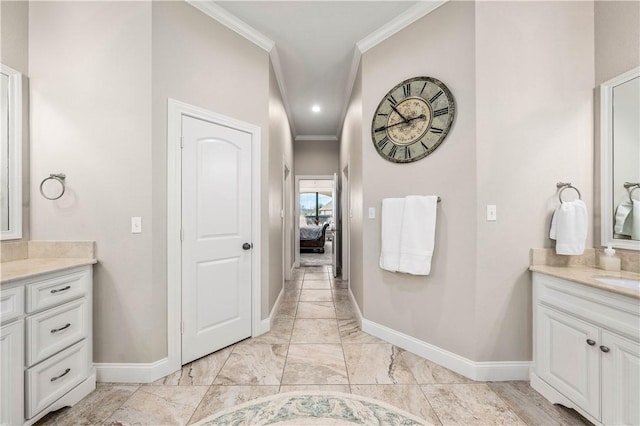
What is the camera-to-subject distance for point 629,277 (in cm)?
161

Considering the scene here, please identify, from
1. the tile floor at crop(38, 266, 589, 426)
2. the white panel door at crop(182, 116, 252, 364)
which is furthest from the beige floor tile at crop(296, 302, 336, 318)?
the white panel door at crop(182, 116, 252, 364)

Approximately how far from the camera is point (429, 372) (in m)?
2.01

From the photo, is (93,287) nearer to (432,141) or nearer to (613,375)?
(432,141)

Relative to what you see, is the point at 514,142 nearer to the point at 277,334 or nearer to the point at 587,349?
the point at 587,349

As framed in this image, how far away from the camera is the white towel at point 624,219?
1765 millimetres

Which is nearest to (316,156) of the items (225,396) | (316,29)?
(316,29)

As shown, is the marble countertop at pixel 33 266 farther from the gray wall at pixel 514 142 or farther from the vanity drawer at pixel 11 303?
the gray wall at pixel 514 142

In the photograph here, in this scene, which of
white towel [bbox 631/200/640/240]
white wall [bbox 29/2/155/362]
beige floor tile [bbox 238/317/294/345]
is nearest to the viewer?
white towel [bbox 631/200/640/240]

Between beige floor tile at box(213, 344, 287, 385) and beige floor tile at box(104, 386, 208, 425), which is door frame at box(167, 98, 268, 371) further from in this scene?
beige floor tile at box(213, 344, 287, 385)

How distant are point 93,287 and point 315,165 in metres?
4.58

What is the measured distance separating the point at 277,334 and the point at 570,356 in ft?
7.38

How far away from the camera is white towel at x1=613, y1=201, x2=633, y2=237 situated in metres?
1.76

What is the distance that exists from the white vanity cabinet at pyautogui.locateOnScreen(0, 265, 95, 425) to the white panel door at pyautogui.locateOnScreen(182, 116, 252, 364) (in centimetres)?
61

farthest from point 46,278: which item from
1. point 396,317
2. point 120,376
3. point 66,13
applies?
point 396,317
